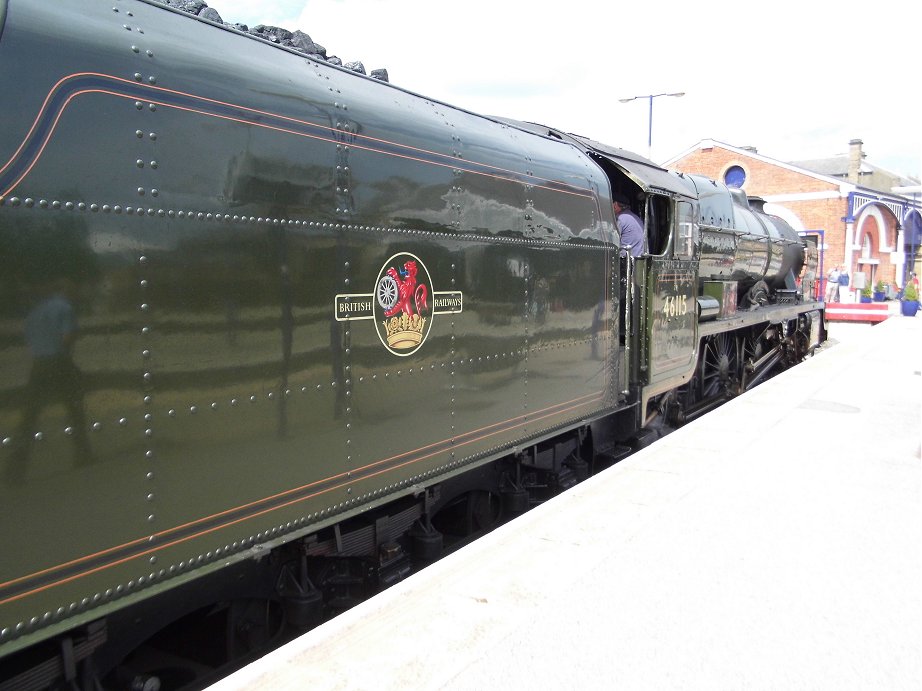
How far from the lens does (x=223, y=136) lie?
2.49 m

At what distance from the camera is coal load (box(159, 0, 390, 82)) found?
9.00 feet

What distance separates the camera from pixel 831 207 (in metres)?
36.5

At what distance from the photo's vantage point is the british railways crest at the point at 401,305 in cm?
311

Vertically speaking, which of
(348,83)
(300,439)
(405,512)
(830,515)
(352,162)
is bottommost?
(830,515)

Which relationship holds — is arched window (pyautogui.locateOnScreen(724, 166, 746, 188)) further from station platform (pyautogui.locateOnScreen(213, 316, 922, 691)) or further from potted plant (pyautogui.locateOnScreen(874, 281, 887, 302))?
station platform (pyautogui.locateOnScreen(213, 316, 922, 691))

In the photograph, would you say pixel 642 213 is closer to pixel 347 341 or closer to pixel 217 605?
pixel 347 341

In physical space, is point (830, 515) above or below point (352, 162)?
below

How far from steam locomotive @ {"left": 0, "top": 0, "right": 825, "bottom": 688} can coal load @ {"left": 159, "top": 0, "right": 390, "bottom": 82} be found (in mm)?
96

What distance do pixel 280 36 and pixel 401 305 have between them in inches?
53.7

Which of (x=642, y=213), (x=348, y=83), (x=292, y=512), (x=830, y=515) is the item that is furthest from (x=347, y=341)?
Answer: (x=642, y=213)

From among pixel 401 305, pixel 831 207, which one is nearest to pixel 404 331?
pixel 401 305

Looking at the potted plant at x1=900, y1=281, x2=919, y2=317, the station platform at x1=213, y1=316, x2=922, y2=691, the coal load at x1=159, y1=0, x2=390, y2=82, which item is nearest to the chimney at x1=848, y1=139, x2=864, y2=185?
the potted plant at x1=900, y1=281, x2=919, y2=317

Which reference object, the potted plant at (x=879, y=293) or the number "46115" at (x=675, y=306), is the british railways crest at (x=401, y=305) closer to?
the number "46115" at (x=675, y=306)

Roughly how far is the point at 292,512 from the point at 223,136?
1.51 meters
